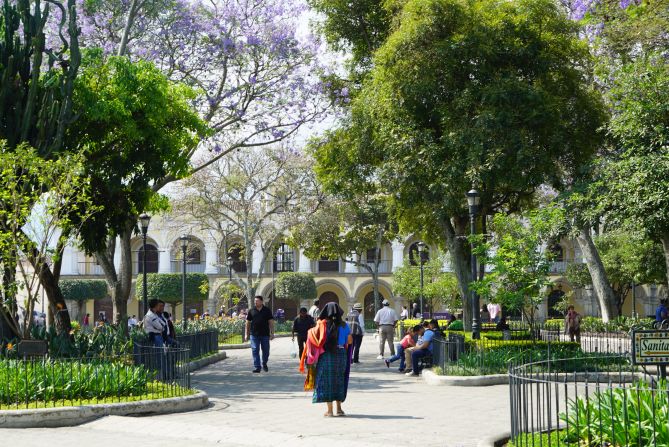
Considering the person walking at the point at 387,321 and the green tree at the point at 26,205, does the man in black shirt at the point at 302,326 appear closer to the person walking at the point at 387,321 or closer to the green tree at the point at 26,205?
the person walking at the point at 387,321

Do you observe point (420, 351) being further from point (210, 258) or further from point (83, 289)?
point (210, 258)

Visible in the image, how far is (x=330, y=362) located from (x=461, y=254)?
1328 centimetres

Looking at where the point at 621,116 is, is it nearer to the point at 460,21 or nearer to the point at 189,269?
the point at 460,21

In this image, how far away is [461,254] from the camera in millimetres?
24094

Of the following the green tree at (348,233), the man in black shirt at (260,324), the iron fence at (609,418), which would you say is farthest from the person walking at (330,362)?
the green tree at (348,233)

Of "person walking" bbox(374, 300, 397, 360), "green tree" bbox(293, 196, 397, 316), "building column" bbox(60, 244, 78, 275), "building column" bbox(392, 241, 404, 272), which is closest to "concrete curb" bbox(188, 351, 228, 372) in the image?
"person walking" bbox(374, 300, 397, 360)

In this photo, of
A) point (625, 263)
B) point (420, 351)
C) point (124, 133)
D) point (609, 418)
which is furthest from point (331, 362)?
point (625, 263)

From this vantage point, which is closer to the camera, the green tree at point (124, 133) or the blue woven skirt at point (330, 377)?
the blue woven skirt at point (330, 377)

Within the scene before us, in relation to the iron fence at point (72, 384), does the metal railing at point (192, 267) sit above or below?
above

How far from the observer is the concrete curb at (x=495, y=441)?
885cm

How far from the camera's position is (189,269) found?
2409 inches

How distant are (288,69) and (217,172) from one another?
53.3 feet

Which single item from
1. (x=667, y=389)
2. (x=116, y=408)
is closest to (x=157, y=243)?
(x=116, y=408)

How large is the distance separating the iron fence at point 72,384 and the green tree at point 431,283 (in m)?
34.9
